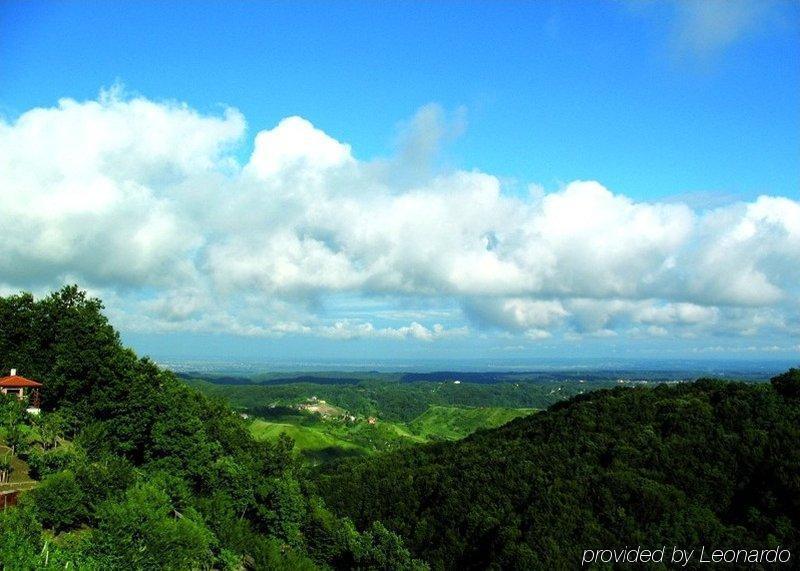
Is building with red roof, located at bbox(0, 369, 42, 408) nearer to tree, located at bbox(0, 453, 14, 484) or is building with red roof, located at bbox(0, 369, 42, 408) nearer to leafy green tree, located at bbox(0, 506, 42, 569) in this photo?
tree, located at bbox(0, 453, 14, 484)

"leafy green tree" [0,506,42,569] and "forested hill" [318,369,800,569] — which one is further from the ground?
"leafy green tree" [0,506,42,569]

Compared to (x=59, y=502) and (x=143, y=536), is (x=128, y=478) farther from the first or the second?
(x=143, y=536)

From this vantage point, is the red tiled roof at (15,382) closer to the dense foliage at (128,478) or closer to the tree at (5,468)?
the dense foliage at (128,478)

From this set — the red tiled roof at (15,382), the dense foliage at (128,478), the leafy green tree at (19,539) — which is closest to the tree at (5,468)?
the dense foliage at (128,478)

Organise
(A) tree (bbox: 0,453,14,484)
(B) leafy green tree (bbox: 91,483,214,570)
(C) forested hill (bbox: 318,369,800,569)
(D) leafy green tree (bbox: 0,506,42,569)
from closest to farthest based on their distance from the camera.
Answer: (D) leafy green tree (bbox: 0,506,42,569) < (B) leafy green tree (bbox: 91,483,214,570) < (A) tree (bbox: 0,453,14,484) < (C) forested hill (bbox: 318,369,800,569)

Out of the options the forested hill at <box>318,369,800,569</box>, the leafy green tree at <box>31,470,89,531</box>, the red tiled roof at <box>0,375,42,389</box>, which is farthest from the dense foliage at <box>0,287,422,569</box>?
the forested hill at <box>318,369,800,569</box>

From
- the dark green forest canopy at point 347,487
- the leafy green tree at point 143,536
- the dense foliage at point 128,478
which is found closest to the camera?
the leafy green tree at point 143,536

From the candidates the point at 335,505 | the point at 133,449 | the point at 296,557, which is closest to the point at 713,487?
the point at 296,557
